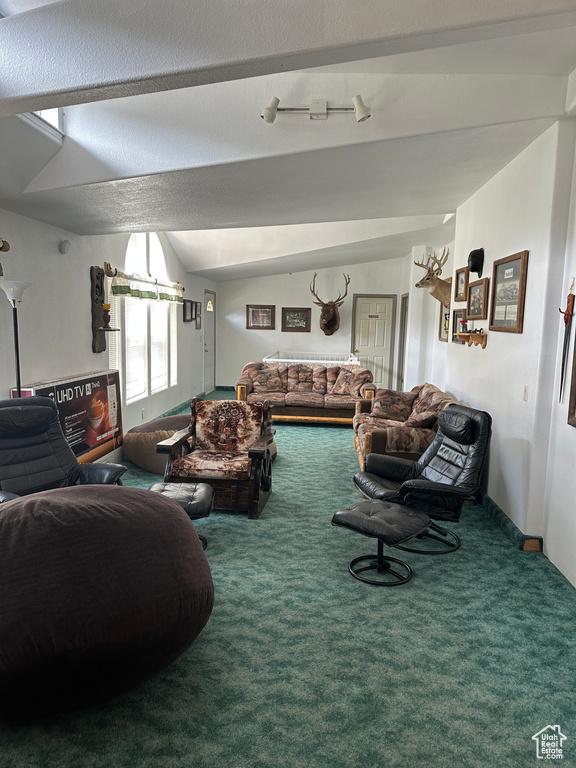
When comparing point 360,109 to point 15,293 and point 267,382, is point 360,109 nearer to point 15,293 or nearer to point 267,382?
point 15,293

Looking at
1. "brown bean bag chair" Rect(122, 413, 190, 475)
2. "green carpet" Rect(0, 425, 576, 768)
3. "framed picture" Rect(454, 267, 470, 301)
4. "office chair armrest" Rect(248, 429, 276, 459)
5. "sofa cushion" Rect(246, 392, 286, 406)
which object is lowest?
"green carpet" Rect(0, 425, 576, 768)

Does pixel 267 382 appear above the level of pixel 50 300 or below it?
below

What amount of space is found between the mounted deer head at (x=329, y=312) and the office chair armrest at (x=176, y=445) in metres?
6.07

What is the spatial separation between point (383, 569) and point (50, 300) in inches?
137

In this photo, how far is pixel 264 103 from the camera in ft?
10.2

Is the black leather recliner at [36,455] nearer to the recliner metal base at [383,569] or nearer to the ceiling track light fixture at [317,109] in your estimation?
the recliner metal base at [383,569]

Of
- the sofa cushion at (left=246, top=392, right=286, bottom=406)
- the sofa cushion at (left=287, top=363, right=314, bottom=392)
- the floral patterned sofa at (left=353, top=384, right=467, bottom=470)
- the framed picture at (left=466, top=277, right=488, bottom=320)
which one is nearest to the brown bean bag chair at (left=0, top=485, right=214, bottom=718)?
the floral patterned sofa at (left=353, top=384, right=467, bottom=470)

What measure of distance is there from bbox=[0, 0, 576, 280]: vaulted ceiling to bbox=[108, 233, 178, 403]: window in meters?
1.29

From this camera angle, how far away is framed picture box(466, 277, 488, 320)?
4.37 m

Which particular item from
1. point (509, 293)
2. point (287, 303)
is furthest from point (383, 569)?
point (287, 303)

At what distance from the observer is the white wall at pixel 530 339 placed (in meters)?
3.18

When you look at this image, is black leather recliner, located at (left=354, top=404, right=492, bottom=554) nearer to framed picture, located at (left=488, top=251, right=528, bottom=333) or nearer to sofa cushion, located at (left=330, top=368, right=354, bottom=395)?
framed picture, located at (left=488, top=251, right=528, bottom=333)

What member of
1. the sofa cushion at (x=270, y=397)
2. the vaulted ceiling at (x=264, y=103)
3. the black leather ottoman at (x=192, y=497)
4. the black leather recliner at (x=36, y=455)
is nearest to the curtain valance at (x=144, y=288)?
the vaulted ceiling at (x=264, y=103)

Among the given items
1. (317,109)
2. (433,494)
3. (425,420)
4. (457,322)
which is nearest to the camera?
(317,109)
